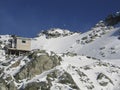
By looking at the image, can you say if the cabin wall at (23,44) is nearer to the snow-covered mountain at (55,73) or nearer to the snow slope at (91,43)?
the snow slope at (91,43)

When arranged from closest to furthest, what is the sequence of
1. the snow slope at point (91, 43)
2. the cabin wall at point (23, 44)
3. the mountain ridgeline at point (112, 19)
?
1. the snow slope at point (91, 43)
2. the cabin wall at point (23, 44)
3. the mountain ridgeline at point (112, 19)

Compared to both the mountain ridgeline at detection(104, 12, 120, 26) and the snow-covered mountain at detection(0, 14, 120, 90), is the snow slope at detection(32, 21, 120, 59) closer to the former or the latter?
the mountain ridgeline at detection(104, 12, 120, 26)

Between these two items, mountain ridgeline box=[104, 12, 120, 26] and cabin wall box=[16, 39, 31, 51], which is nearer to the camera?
cabin wall box=[16, 39, 31, 51]

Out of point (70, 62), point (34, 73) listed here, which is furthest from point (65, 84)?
point (70, 62)

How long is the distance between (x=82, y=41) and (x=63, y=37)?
1834cm

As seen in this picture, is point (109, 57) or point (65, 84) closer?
point (65, 84)

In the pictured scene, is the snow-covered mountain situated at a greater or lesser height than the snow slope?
lesser

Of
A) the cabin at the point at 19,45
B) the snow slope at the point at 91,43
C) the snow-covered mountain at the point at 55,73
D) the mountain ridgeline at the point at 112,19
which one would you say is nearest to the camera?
the snow-covered mountain at the point at 55,73

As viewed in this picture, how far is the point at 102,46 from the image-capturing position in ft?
302

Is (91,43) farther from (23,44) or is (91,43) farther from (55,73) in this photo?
(55,73)

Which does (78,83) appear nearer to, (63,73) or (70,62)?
(63,73)

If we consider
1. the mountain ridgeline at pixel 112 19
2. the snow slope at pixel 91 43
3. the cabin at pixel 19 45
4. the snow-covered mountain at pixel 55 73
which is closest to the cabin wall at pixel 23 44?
the cabin at pixel 19 45

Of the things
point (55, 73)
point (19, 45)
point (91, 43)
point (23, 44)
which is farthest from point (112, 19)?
point (55, 73)

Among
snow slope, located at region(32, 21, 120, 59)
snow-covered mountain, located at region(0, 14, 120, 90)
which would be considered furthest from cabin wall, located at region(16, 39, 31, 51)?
snow-covered mountain, located at region(0, 14, 120, 90)
